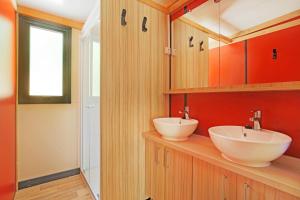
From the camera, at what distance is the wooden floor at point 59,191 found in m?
1.83

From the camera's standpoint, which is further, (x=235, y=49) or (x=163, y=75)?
(x=163, y=75)

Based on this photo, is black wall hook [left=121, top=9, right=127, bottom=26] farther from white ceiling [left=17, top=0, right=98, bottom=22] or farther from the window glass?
the window glass

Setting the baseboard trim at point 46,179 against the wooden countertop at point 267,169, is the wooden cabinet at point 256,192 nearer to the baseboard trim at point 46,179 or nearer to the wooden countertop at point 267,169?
the wooden countertop at point 267,169

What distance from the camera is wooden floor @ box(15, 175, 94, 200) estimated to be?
6.02 feet

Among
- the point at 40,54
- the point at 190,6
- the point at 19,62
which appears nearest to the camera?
the point at 190,6

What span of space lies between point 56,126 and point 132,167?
1329mm

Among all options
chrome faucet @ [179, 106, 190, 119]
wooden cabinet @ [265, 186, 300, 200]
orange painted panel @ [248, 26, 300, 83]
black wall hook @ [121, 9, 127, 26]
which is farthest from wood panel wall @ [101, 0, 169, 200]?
wooden cabinet @ [265, 186, 300, 200]

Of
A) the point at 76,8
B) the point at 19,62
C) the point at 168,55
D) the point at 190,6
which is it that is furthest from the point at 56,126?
the point at 190,6

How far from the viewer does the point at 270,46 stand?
45.0 inches

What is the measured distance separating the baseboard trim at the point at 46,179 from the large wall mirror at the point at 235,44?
1916 mm

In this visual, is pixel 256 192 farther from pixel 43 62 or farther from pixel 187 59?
pixel 43 62

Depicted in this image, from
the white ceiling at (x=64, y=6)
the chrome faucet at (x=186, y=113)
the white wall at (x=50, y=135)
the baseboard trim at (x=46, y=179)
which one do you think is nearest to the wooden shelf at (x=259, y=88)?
the chrome faucet at (x=186, y=113)

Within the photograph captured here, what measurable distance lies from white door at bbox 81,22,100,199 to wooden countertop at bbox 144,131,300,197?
102 cm

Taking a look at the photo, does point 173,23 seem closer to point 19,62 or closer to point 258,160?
point 258,160
